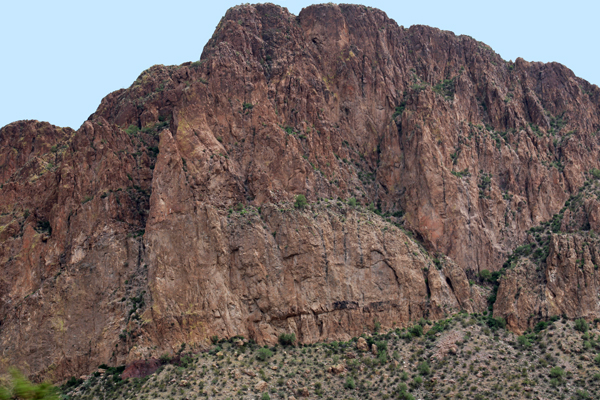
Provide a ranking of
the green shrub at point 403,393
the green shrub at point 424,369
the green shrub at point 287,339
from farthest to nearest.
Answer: the green shrub at point 287,339, the green shrub at point 424,369, the green shrub at point 403,393

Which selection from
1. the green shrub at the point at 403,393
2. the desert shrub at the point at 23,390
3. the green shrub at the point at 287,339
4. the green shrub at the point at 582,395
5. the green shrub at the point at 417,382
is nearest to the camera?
the desert shrub at the point at 23,390

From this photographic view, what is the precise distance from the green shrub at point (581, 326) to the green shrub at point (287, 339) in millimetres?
37231

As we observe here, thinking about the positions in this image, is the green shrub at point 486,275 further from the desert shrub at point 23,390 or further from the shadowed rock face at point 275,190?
the desert shrub at point 23,390

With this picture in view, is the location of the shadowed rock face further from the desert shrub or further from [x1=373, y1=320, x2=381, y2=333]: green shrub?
the desert shrub

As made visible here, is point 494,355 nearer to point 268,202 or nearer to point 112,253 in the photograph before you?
point 268,202

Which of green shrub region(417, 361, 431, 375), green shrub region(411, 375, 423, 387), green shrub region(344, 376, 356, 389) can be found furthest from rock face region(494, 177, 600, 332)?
green shrub region(344, 376, 356, 389)

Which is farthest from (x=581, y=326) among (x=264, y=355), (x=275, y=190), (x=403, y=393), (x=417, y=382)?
(x=275, y=190)

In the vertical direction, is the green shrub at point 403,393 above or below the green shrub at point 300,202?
below

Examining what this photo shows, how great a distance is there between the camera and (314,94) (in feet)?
337

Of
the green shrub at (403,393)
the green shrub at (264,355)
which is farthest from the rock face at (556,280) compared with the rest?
the green shrub at (264,355)

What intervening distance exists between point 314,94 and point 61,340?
5474cm

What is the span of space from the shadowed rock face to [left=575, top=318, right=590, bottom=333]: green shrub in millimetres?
7450

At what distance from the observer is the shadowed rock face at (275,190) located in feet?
262

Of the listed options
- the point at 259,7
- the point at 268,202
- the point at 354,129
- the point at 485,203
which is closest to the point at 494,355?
the point at 485,203
